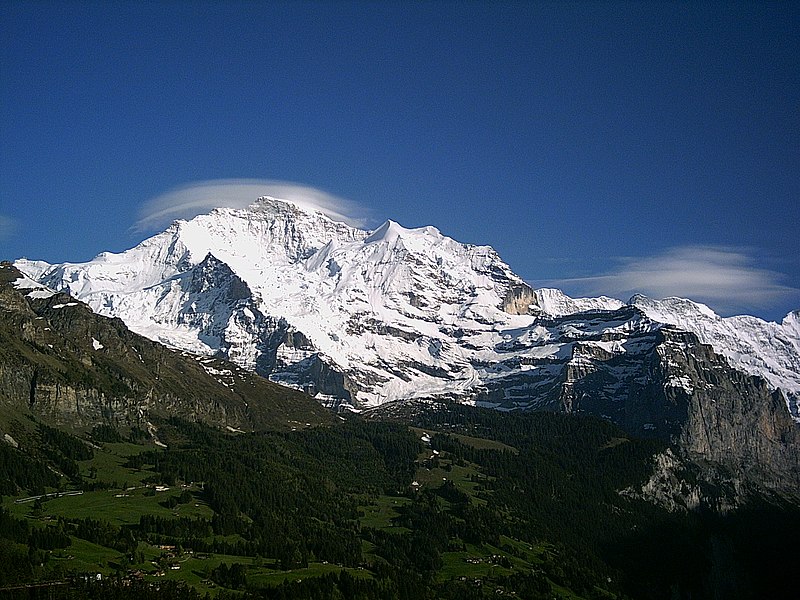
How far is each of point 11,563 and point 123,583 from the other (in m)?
20.3

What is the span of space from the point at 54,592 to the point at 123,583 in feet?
48.4

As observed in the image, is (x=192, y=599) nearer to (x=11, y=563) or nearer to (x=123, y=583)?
(x=123, y=583)

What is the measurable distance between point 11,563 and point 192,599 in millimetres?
33242

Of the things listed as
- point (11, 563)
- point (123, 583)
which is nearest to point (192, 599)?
point (123, 583)

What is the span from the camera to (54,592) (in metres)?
187

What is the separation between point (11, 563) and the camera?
193500 millimetres

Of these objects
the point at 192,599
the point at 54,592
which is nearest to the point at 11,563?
the point at 54,592

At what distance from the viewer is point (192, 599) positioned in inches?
7785

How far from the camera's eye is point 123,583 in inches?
7820

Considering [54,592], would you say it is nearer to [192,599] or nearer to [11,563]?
[11,563]

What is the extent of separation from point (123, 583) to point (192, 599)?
1335 centimetres
